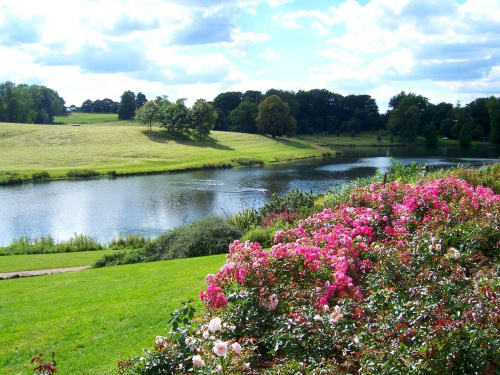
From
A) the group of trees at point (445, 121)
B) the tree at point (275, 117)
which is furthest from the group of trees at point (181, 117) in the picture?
the group of trees at point (445, 121)

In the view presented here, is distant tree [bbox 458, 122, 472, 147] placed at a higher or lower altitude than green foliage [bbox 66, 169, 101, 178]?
higher

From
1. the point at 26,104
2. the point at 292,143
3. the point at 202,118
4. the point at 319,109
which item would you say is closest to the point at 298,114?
the point at 319,109

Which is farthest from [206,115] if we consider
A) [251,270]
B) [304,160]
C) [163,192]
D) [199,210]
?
[251,270]

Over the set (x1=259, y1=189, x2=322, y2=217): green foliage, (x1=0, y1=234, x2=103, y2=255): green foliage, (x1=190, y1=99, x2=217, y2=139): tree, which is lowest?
(x1=0, y1=234, x2=103, y2=255): green foliage

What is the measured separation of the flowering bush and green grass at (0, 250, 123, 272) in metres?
12.1

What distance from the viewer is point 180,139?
81.8m

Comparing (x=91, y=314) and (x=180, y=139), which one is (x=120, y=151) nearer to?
(x=180, y=139)

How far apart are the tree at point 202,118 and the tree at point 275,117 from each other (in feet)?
47.9

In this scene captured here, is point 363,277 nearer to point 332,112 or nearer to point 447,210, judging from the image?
point 447,210

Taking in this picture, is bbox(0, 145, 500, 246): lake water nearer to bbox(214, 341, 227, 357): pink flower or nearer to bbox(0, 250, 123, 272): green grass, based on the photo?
bbox(0, 250, 123, 272): green grass

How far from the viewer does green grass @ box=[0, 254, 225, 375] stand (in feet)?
22.9

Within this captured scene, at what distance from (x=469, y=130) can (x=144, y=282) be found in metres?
98.3

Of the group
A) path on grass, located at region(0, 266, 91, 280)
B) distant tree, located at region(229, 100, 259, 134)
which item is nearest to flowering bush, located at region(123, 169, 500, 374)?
path on grass, located at region(0, 266, 91, 280)

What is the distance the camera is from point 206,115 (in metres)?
84.1
